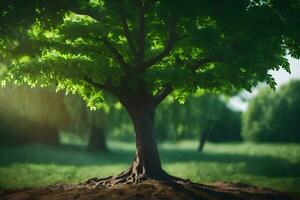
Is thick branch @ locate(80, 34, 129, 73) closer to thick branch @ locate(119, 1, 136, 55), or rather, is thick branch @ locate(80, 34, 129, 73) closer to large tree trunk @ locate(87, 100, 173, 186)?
thick branch @ locate(119, 1, 136, 55)

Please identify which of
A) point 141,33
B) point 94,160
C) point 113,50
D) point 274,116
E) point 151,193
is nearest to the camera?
point 151,193

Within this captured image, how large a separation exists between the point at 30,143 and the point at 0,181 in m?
18.5

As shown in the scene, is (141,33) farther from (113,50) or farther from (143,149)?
(143,149)

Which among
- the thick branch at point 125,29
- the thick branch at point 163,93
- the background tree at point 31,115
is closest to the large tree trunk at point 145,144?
the thick branch at point 163,93

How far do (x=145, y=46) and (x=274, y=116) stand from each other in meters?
45.4

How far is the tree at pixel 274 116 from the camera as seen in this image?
5500cm

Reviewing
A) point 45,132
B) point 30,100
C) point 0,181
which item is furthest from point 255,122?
point 0,181

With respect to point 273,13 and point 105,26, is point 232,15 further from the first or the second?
point 105,26

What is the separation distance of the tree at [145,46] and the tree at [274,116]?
43.3m

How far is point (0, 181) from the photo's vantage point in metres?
18.2

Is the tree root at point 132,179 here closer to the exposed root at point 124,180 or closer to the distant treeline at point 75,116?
the exposed root at point 124,180

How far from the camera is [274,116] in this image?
2219 inches

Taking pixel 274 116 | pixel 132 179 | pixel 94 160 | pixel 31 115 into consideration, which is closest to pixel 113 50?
pixel 132 179

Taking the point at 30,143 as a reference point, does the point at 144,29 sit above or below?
above
